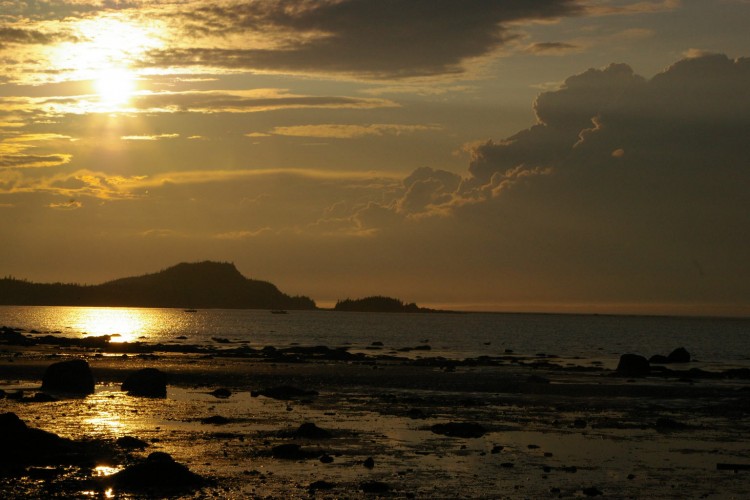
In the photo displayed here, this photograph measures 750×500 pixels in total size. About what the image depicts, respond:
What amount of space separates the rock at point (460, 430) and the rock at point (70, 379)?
23.7m

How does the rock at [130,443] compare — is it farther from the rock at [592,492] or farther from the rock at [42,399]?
the rock at [42,399]

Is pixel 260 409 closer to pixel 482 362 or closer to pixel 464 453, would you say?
pixel 464 453

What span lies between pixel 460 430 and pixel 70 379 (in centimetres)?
2573

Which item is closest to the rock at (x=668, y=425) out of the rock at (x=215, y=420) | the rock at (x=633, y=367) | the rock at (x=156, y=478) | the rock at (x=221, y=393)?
the rock at (x=215, y=420)

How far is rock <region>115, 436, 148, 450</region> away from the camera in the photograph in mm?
33272

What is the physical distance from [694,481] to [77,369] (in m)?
36.9

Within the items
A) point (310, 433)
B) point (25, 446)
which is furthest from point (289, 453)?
point (25, 446)

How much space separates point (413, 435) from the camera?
128ft

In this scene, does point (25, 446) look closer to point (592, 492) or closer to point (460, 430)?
point (460, 430)

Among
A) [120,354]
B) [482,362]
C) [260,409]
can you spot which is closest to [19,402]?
[260,409]

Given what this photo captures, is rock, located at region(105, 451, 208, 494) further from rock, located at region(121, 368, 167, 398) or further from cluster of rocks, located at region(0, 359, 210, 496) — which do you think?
rock, located at region(121, 368, 167, 398)

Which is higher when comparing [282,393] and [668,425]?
[282,393]

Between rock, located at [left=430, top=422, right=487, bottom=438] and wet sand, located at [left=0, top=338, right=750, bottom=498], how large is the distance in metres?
0.21

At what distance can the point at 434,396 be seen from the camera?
58.3m
